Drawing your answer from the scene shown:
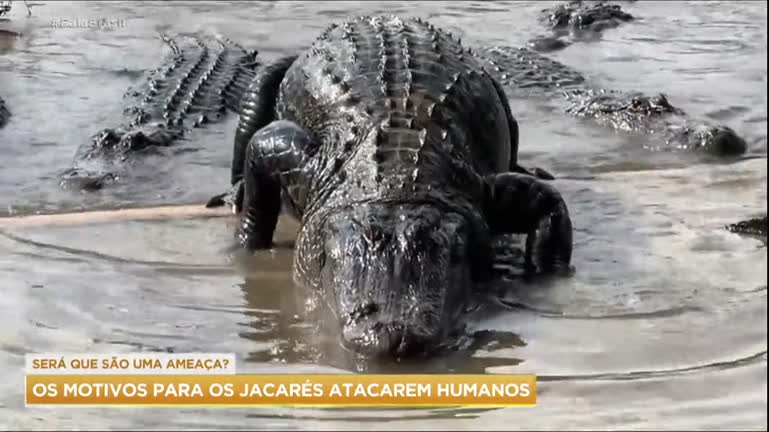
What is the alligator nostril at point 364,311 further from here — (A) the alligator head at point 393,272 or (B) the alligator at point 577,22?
(B) the alligator at point 577,22

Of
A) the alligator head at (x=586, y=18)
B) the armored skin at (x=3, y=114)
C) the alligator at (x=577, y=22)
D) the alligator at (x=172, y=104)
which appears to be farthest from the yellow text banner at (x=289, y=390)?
the alligator head at (x=586, y=18)

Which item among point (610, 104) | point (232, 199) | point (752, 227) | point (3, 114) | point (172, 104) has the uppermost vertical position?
point (752, 227)

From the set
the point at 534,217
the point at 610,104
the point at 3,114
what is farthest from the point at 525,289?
the point at 3,114

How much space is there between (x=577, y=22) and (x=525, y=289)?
8285 mm

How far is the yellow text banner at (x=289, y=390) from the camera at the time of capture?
3.91 meters

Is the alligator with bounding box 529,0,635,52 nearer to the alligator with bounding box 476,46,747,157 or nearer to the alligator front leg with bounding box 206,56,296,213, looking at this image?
the alligator with bounding box 476,46,747,157

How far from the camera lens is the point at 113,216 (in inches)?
245

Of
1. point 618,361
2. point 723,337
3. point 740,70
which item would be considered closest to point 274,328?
point 618,361

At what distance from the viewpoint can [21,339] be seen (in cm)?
455

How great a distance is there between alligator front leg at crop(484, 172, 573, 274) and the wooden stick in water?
64.5 inches

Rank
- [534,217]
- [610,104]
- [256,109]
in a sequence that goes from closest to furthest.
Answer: [534,217], [256,109], [610,104]

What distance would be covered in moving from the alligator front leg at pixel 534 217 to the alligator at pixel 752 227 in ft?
2.89

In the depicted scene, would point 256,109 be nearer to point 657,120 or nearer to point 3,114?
point 3,114

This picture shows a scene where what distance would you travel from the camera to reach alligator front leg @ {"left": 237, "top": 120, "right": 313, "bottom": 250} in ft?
18.9
